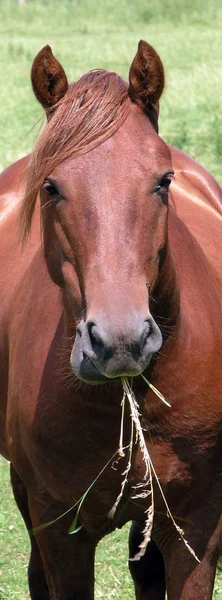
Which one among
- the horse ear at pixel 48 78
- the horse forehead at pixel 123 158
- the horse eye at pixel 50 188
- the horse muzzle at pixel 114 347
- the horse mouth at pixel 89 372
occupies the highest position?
the horse ear at pixel 48 78

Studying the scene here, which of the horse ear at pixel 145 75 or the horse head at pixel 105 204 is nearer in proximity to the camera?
the horse head at pixel 105 204

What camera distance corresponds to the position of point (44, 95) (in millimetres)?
2861

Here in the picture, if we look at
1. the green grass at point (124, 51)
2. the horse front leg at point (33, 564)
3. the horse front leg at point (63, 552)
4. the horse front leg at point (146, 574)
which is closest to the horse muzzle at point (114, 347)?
the horse front leg at point (63, 552)

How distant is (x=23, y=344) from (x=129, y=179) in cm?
93

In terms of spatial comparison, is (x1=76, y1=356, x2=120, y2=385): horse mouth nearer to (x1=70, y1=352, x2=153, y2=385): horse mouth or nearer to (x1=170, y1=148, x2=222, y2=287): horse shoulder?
(x1=70, y1=352, x2=153, y2=385): horse mouth

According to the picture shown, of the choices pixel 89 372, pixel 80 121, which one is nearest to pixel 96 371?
pixel 89 372

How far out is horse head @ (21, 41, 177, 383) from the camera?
241 cm

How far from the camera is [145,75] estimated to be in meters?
2.83

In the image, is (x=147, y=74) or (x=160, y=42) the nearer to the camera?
(x=147, y=74)

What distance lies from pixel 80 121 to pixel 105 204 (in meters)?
0.29

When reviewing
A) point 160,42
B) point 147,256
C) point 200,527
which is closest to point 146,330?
point 147,256

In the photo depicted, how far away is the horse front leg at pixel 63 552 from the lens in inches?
130

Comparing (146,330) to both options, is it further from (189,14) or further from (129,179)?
(189,14)

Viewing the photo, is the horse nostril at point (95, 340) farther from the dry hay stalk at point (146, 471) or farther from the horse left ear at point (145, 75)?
the horse left ear at point (145, 75)
